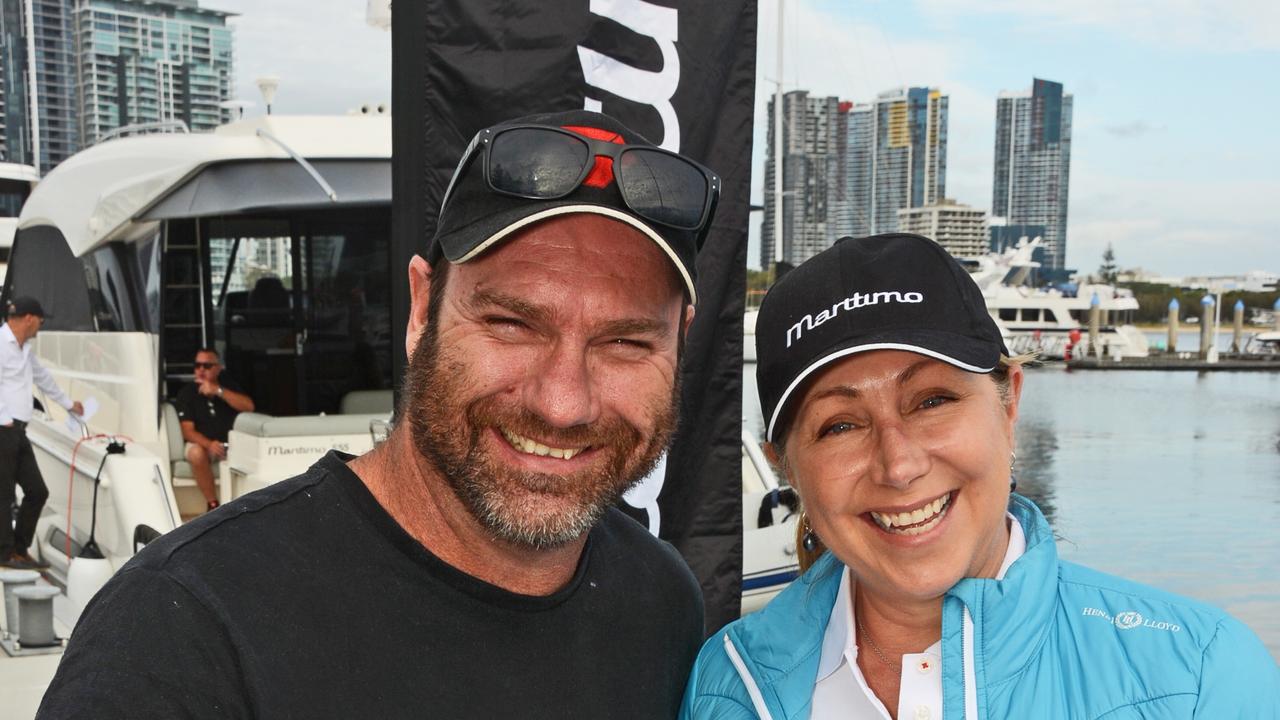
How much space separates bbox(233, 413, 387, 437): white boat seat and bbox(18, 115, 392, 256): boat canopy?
3.97 ft

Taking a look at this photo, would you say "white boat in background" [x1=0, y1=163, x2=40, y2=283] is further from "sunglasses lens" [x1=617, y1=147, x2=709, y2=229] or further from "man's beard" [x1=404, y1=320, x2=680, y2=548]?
"sunglasses lens" [x1=617, y1=147, x2=709, y2=229]

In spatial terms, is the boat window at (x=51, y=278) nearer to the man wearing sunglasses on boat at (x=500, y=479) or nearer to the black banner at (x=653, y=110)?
the black banner at (x=653, y=110)

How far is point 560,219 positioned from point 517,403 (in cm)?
29

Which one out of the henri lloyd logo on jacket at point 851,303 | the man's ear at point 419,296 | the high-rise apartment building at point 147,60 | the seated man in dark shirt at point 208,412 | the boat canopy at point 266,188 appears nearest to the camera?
the henri lloyd logo on jacket at point 851,303

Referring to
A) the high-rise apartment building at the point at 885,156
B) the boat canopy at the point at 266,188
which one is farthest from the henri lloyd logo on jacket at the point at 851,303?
the high-rise apartment building at the point at 885,156

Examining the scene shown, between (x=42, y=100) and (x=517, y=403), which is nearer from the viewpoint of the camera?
(x=517, y=403)

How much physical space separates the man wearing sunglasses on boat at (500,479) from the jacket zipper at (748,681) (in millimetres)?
148

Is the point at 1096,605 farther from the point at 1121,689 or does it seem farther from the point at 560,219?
the point at 560,219

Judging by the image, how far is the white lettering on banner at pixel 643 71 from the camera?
2809 millimetres

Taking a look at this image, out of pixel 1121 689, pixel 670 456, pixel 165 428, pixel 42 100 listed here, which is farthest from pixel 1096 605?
pixel 42 100

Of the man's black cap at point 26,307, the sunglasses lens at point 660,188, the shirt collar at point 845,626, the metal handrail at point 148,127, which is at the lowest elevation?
the shirt collar at point 845,626

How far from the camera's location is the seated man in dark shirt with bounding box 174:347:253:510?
22.2ft

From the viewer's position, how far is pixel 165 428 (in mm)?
6680

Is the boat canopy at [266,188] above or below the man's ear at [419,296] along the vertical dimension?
above
